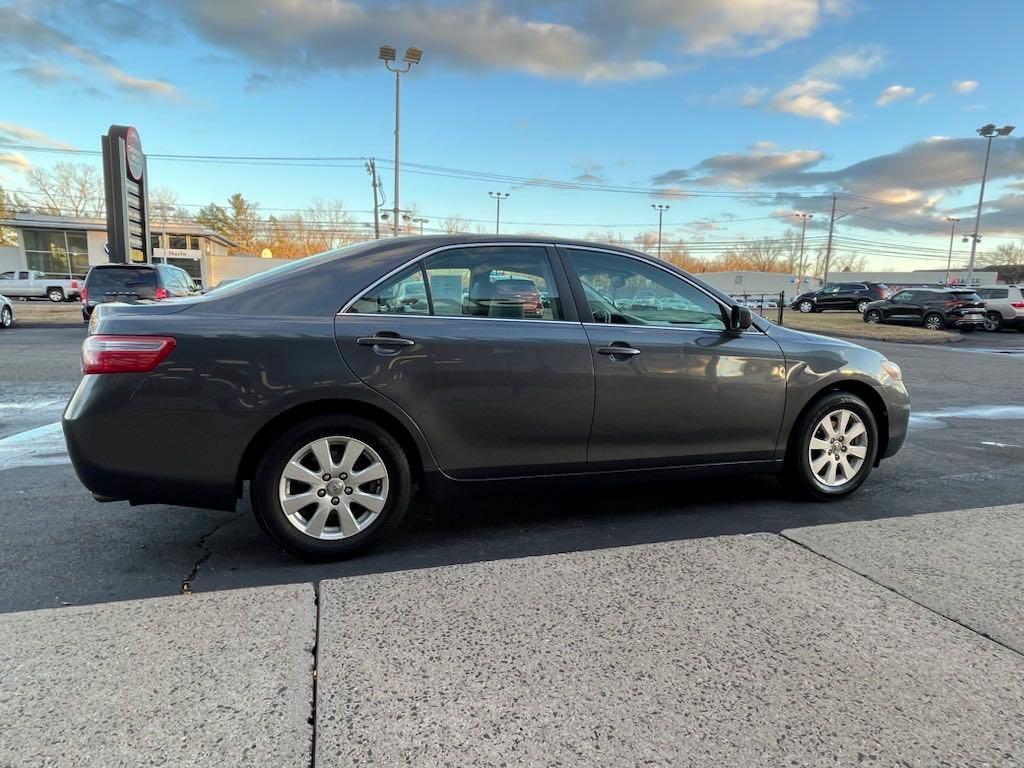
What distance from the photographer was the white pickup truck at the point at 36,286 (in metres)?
33.1

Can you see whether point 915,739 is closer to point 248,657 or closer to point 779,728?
point 779,728

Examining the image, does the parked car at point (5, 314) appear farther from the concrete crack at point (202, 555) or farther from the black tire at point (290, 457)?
the black tire at point (290, 457)

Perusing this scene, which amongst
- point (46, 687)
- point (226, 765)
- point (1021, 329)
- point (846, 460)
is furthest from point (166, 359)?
point (1021, 329)

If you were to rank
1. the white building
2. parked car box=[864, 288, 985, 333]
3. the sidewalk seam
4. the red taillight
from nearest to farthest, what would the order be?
the sidewalk seam → the red taillight → parked car box=[864, 288, 985, 333] → the white building

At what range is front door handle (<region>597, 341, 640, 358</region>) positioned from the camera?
3.49m

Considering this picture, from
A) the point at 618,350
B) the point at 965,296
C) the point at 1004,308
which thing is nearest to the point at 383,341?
the point at 618,350

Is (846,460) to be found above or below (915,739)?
above

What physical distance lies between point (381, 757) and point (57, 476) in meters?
3.91

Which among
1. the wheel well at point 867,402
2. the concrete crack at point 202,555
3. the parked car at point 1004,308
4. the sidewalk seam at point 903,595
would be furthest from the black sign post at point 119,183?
the parked car at point 1004,308

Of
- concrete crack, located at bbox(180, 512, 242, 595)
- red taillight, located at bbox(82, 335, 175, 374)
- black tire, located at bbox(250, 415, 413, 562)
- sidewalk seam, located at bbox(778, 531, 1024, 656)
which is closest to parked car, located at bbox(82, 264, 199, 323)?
concrete crack, located at bbox(180, 512, 242, 595)

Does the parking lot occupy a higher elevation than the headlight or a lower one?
lower

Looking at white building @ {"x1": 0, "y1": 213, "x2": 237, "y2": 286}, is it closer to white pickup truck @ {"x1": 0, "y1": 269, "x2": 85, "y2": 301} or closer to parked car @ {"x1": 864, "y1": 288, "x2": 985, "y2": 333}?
white pickup truck @ {"x1": 0, "y1": 269, "x2": 85, "y2": 301}

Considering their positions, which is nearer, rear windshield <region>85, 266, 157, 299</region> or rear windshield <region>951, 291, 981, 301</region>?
rear windshield <region>85, 266, 157, 299</region>

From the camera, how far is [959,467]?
5242mm
